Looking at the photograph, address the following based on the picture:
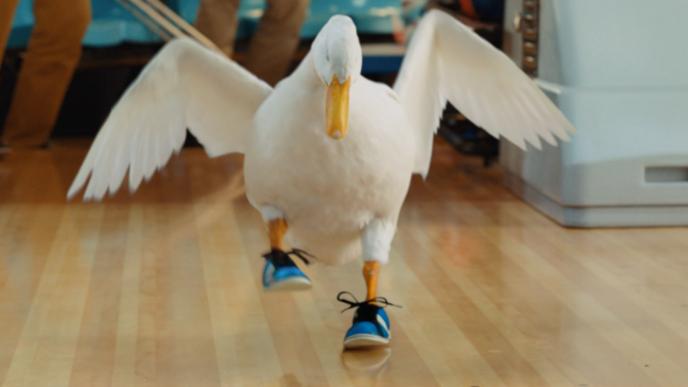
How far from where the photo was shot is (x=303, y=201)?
2.36 m

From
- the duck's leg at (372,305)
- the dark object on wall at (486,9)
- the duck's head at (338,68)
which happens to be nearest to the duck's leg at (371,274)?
the duck's leg at (372,305)

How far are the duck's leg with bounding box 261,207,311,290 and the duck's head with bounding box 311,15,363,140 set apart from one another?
285 millimetres

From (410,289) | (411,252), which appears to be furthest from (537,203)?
(410,289)

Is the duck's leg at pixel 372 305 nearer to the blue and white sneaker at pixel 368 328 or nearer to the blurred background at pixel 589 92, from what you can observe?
the blue and white sneaker at pixel 368 328

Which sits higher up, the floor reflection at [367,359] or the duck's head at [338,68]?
the duck's head at [338,68]

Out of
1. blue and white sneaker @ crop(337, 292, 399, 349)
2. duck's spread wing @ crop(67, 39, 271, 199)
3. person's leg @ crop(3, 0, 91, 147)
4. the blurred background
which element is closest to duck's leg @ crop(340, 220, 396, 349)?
blue and white sneaker @ crop(337, 292, 399, 349)

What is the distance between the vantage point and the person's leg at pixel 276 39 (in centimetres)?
477

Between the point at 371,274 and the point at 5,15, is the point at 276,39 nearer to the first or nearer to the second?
the point at 5,15

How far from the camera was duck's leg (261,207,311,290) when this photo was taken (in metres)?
2.36

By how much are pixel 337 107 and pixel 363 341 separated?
50cm

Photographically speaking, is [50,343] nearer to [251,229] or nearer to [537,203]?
[251,229]

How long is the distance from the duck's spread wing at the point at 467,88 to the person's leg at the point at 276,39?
2039 mm

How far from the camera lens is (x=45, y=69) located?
471 cm

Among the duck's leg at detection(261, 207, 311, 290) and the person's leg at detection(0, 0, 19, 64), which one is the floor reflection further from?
the person's leg at detection(0, 0, 19, 64)
